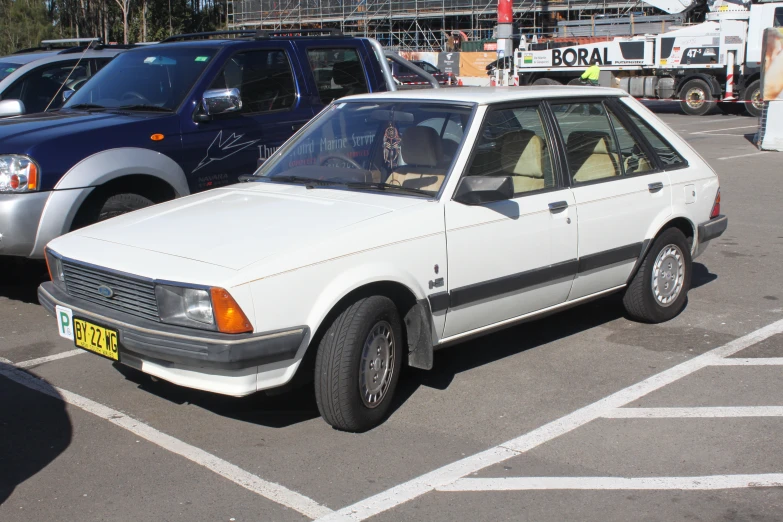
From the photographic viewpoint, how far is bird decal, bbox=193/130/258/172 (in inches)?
279

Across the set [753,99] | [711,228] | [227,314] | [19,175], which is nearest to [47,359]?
[19,175]

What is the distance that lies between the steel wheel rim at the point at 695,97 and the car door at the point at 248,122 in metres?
21.2

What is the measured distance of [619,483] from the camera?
3914 mm

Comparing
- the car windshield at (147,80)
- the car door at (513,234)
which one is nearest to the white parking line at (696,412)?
the car door at (513,234)

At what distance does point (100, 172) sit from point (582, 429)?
3.89 meters

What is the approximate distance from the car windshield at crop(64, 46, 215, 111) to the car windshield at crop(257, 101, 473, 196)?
1.78 metres

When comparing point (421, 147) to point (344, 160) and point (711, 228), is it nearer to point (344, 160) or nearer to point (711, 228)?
point (344, 160)

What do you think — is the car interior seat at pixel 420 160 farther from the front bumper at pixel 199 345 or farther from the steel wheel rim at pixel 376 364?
the front bumper at pixel 199 345

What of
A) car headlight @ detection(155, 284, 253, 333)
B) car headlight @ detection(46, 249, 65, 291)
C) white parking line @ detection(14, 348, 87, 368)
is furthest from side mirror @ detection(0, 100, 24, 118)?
car headlight @ detection(155, 284, 253, 333)

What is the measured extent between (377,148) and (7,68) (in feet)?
23.2

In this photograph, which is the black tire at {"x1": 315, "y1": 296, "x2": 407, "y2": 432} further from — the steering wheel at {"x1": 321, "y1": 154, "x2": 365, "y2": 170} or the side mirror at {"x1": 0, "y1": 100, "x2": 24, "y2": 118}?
the side mirror at {"x1": 0, "y1": 100, "x2": 24, "y2": 118}

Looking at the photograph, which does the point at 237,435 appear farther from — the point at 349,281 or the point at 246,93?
the point at 246,93

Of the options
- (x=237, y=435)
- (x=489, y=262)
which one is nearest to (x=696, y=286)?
(x=489, y=262)

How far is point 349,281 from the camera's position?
4.23 meters
